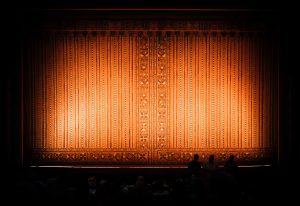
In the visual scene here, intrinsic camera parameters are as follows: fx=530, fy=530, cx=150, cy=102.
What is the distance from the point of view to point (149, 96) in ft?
33.8

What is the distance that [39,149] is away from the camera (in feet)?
33.3

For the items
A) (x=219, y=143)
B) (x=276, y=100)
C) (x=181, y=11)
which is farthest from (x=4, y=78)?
(x=276, y=100)

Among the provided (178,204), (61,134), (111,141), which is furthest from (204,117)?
(178,204)

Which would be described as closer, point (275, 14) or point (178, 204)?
point (178, 204)

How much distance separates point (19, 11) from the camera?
9906 mm

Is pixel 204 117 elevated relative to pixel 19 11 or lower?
lower

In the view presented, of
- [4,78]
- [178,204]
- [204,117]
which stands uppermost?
[4,78]

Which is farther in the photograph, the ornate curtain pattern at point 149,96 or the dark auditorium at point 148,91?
the ornate curtain pattern at point 149,96

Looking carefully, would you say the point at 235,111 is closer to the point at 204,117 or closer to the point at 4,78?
the point at 204,117

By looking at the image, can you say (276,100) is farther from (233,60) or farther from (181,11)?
(181,11)

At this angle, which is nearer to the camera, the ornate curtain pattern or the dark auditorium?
the dark auditorium

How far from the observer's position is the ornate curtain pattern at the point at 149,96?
33.3 feet

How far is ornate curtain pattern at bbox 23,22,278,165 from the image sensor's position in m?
10.2

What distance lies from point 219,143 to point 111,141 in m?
2.09
